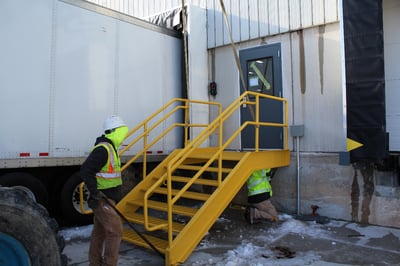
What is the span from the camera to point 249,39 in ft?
25.3

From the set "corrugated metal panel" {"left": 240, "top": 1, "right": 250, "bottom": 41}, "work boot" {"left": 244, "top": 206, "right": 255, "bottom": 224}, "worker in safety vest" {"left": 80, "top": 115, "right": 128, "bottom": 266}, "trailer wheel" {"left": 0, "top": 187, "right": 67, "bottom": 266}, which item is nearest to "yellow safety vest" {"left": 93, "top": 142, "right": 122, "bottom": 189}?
"worker in safety vest" {"left": 80, "top": 115, "right": 128, "bottom": 266}

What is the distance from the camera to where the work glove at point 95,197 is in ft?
12.1

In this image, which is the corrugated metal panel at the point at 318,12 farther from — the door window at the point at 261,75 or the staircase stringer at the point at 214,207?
the staircase stringer at the point at 214,207

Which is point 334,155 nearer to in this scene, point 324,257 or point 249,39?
point 324,257

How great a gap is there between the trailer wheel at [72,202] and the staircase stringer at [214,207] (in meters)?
2.32

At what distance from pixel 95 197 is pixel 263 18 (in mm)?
5426

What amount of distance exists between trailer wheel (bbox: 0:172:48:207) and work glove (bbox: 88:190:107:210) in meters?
1.73

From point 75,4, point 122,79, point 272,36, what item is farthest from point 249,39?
point 75,4

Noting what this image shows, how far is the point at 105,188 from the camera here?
12.7 ft

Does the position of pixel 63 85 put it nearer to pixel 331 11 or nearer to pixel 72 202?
pixel 72 202

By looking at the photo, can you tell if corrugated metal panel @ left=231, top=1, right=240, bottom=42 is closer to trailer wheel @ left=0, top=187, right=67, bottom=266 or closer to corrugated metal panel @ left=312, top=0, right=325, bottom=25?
corrugated metal panel @ left=312, top=0, right=325, bottom=25

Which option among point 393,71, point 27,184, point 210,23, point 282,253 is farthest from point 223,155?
point 210,23

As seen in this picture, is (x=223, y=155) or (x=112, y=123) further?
(x=223, y=155)

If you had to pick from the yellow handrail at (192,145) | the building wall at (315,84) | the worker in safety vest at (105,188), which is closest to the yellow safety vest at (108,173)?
the worker in safety vest at (105,188)
